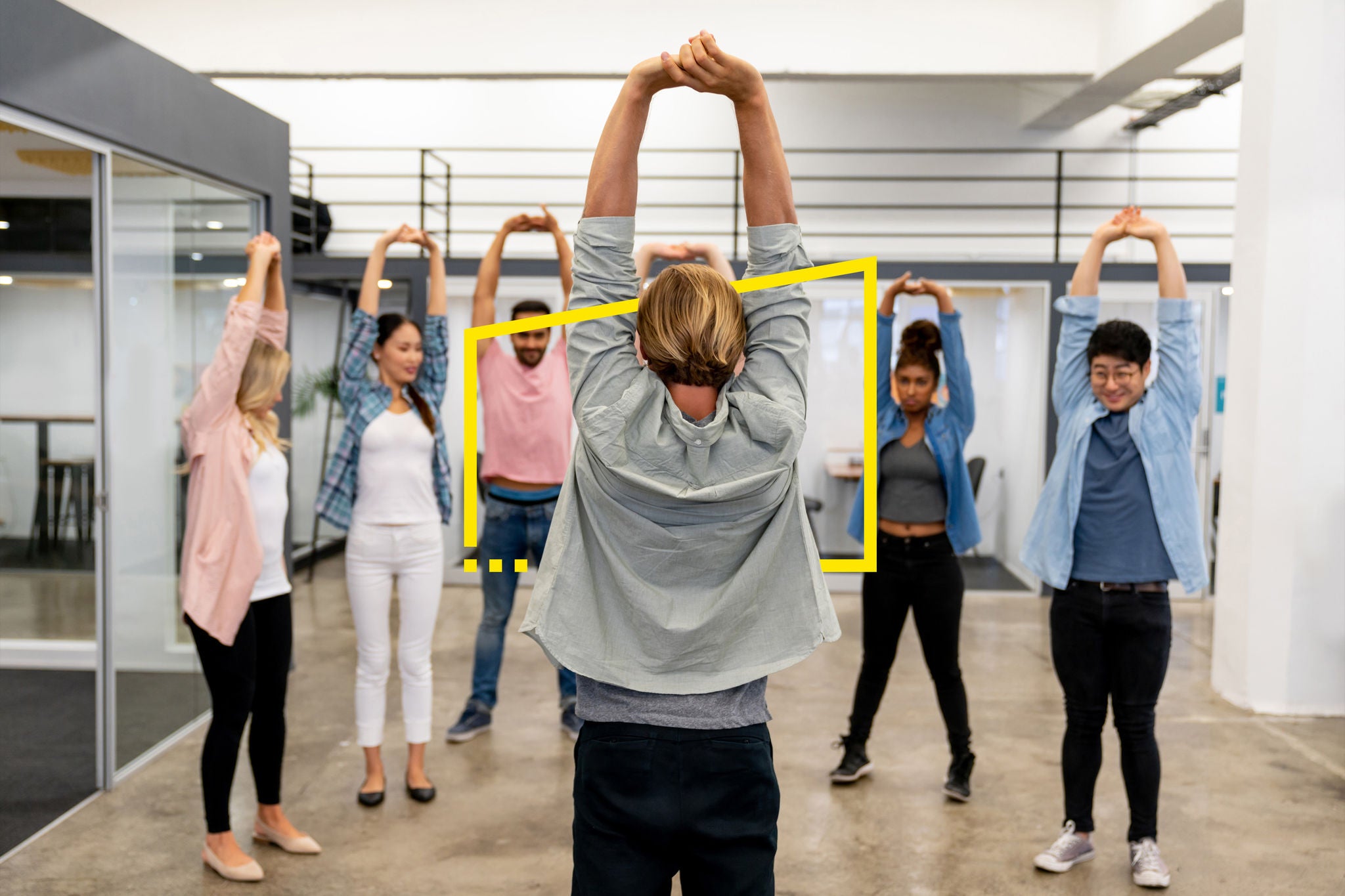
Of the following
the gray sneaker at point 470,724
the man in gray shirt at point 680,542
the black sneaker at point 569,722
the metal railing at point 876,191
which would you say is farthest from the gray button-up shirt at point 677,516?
the metal railing at point 876,191

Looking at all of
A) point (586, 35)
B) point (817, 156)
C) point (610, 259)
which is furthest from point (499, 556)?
point (817, 156)

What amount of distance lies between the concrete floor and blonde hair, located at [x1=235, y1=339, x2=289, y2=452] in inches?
51.7

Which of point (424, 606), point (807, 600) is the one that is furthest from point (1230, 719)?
point (807, 600)

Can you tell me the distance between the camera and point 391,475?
3.55 metres

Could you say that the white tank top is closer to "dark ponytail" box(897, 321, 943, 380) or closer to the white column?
"dark ponytail" box(897, 321, 943, 380)

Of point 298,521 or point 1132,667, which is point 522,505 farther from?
point 298,521

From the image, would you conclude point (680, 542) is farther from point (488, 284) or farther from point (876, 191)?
point (876, 191)

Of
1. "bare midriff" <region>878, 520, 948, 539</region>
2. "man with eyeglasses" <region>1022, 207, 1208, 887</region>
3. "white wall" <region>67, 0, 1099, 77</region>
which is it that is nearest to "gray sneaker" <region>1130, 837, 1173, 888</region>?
"man with eyeglasses" <region>1022, 207, 1208, 887</region>

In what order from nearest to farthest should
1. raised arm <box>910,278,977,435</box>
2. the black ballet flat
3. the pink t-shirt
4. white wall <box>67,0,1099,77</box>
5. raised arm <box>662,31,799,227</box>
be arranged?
1. raised arm <box>662,31,799,227</box>
2. raised arm <box>910,278,977,435</box>
3. the black ballet flat
4. the pink t-shirt
5. white wall <box>67,0,1099,77</box>

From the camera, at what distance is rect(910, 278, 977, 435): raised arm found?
367 cm

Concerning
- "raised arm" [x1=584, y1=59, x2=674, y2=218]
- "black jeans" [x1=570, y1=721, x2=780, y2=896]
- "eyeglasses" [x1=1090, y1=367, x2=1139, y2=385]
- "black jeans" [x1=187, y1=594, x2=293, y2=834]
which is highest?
"raised arm" [x1=584, y1=59, x2=674, y2=218]

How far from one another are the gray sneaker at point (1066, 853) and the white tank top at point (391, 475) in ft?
7.25

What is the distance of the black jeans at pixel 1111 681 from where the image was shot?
305 centimetres

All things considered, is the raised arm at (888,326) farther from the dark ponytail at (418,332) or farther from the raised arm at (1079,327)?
the dark ponytail at (418,332)
